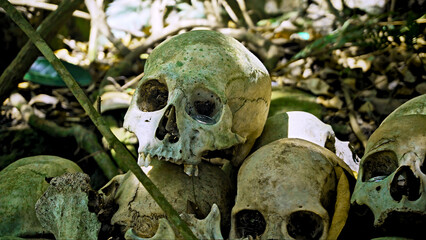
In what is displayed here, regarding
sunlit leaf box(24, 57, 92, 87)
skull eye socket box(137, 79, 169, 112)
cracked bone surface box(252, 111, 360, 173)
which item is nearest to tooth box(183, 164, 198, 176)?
skull eye socket box(137, 79, 169, 112)

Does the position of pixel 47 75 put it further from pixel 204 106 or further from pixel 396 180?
pixel 396 180

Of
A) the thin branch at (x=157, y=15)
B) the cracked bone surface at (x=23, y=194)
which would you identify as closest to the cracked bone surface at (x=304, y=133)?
the cracked bone surface at (x=23, y=194)

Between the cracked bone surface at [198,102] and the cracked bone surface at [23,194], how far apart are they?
43 cm

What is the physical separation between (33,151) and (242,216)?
154 centimetres

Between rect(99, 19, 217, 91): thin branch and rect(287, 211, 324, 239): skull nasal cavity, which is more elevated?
rect(287, 211, 324, 239): skull nasal cavity

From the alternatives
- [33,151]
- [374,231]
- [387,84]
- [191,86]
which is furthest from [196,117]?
[387,84]

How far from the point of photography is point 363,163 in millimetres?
1571

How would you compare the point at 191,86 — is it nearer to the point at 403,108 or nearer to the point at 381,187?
→ the point at 381,187

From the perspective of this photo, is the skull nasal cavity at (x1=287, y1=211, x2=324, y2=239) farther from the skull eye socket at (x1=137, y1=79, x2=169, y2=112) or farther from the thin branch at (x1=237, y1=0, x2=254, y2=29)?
the thin branch at (x1=237, y1=0, x2=254, y2=29)

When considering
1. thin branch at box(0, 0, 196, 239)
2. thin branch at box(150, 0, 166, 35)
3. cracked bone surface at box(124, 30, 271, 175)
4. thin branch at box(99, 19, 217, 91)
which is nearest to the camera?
thin branch at box(0, 0, 196, 239)

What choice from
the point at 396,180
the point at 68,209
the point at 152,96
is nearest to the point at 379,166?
the point at 396,180

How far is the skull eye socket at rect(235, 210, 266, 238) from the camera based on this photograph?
1531 millimetres

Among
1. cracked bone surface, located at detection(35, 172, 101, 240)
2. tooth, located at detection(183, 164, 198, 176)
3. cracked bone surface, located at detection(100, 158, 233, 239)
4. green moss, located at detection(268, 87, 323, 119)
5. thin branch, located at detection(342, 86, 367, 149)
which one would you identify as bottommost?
thin branch, located at detection(342, 86, 367, 149)

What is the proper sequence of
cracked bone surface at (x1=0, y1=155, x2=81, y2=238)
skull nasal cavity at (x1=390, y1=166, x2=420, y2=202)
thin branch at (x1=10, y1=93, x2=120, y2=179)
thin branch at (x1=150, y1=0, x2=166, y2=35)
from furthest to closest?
thin branch at (x1=150, y1=0, x2=166, y2=35), thin branch at (x1=10, y1=93, x2=120, y2=179), cracked bone surface at (x1=0, y1=155, x2=81, y2=238), skull nasal cavity at (x1=390, y1=166, x2=420, y2=202)
